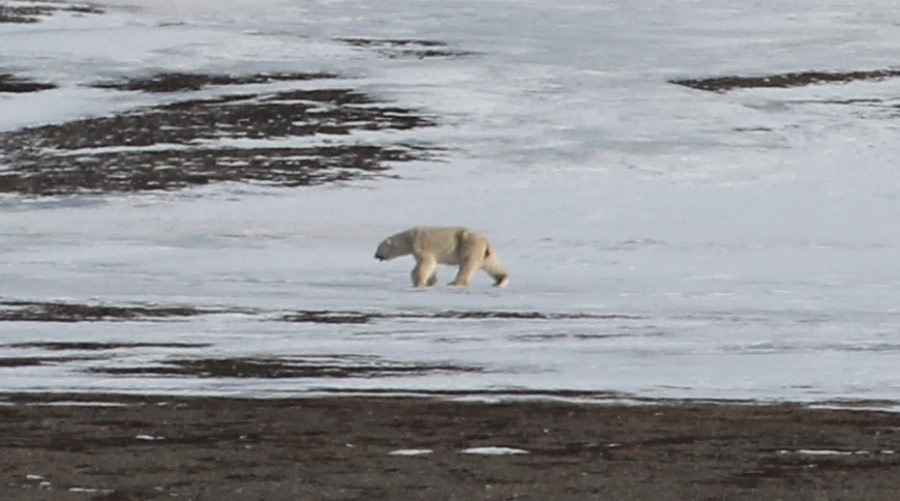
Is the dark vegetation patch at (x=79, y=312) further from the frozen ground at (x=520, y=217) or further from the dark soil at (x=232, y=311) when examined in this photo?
the frozen ground at (x=520, y=217)

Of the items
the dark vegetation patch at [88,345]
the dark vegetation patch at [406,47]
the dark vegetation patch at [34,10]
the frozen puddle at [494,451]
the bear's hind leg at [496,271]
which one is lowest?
the dark vegetation patch at [406,47]

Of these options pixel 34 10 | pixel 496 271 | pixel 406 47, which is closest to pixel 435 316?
pixel 496 271

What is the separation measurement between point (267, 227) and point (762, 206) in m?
8.54

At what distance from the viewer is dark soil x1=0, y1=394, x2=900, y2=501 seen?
28.1 feet

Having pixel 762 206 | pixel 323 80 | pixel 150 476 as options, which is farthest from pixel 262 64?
pixel 150 476

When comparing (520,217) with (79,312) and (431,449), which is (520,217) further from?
(431,449)

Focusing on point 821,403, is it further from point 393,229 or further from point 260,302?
point 393,229

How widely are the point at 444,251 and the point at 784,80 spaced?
27.6 meters

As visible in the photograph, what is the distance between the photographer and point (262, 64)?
50.3 meters

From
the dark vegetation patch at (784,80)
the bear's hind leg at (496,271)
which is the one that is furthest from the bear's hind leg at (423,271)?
the dark vegetation patch at (784,80)

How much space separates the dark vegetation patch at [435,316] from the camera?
1900 cm

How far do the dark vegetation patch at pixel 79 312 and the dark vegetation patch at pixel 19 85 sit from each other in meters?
26.9

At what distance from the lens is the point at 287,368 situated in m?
14.7

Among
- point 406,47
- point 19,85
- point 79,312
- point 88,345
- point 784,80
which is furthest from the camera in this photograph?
point 406,47
